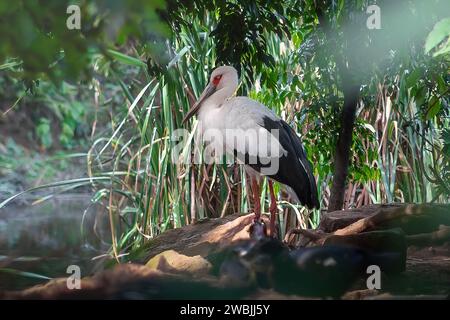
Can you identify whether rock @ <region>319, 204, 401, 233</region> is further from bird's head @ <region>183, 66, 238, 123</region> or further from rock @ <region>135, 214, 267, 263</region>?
bird's head @ <region>183, 66, 238, 123</region>

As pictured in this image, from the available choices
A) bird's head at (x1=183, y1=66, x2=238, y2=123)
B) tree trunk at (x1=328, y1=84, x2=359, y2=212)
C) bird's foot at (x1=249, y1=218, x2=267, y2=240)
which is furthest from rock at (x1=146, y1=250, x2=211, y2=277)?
tree trunk at (x1=328, y1=84, x2=359, y2=212)

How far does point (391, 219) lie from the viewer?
2.04 m

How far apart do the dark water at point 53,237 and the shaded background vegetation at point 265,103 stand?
0.14 m

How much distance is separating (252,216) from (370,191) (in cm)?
97

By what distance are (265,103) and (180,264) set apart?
119 cm

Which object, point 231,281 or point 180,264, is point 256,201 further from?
point 231,281

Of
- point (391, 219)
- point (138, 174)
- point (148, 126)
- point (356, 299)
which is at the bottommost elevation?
point (356, 299)

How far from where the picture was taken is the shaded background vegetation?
2.11 meters

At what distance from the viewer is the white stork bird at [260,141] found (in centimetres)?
206

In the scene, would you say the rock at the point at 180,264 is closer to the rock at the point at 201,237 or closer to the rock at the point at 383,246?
the rock at the point at 201,237

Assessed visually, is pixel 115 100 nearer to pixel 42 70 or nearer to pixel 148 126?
pixel 148 126

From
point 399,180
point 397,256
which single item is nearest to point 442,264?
point 397,256

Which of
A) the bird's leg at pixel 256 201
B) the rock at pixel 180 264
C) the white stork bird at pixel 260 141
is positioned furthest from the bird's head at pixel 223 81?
the rock at pixel 180 264

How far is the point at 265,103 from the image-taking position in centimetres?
260
